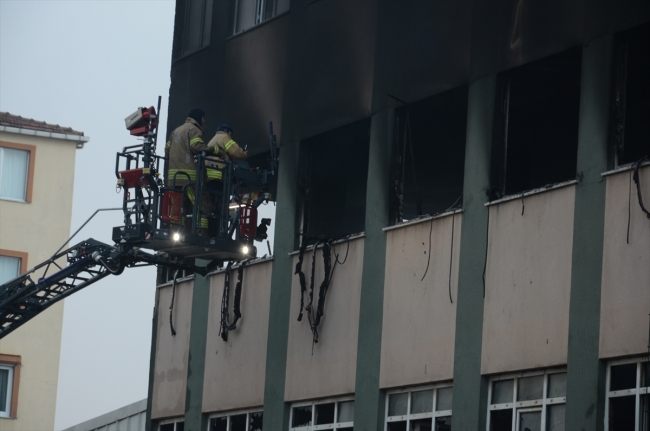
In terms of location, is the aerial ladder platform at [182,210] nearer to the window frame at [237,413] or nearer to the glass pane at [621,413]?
the window frame at [237,413]

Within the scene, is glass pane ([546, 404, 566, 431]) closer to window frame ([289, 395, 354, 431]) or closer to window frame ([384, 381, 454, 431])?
window frame ([384, 381, 454, 431])

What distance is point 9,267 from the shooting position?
134ft

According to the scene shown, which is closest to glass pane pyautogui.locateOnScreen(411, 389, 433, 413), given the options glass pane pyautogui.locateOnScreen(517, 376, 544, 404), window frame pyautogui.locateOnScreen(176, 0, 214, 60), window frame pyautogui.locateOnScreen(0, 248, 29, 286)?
glass pane pyautogui.locateOnScreen(517, 376, 544, 404)

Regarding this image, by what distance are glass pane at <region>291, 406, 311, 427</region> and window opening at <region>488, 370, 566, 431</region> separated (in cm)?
433

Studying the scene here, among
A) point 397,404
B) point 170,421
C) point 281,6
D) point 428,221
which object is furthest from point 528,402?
point 170,421

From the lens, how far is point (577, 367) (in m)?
14.8

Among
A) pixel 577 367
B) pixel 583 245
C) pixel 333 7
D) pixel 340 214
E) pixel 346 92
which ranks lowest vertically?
Result: pixel 577 367

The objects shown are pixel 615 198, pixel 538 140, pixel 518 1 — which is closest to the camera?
pixel 615 198

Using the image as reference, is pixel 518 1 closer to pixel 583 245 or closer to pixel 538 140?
pixel 538 140

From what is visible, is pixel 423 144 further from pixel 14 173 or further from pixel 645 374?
pixel 14 173

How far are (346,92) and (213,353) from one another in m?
5.32

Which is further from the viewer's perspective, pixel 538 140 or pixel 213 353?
pixel 213 353

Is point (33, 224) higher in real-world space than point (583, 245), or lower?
higher

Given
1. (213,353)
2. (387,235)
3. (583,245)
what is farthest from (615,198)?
(213,353)
